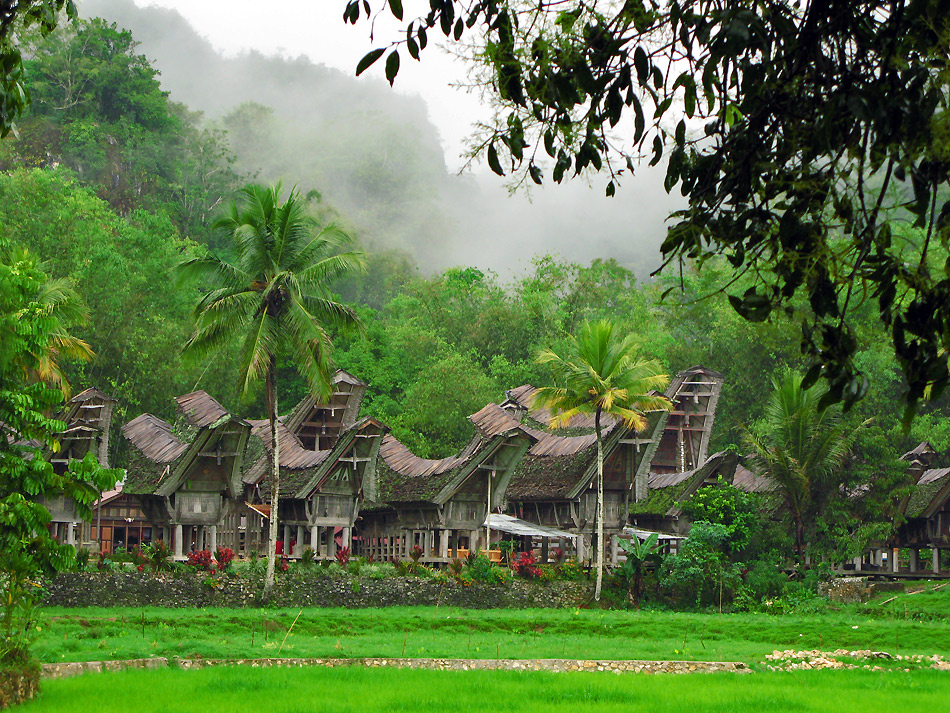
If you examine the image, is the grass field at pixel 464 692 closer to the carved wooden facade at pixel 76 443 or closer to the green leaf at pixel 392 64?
the green leaf at pixel 392 64

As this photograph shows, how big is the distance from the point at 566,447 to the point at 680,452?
15.7ft

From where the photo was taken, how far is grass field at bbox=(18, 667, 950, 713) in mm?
12758

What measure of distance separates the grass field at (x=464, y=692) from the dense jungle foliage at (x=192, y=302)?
1352 centimetres

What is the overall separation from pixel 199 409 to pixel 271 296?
10.1m

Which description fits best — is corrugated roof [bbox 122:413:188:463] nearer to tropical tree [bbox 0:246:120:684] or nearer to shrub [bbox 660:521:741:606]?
shrub [bbox 660:521:741:606]

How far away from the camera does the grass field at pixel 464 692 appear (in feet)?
41.9

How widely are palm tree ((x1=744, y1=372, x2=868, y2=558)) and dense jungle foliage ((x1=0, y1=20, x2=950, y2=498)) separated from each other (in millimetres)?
930

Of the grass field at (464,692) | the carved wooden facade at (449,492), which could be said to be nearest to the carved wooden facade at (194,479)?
the carved wooden facade at (449,492)

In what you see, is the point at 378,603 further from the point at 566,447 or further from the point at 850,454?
the point at 850,454

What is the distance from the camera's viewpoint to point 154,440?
3388cm

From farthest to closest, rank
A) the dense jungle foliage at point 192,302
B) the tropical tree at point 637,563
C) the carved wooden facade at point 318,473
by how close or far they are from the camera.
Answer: the dense jungle foliage at point 192,302 → the carved wooden facade at point 318,473 → the tropical tree at point 637,563

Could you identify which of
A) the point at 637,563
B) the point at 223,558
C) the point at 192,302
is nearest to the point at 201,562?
the point at 223,558

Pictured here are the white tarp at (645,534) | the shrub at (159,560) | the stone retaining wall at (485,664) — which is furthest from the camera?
the white tarp at (645,534)

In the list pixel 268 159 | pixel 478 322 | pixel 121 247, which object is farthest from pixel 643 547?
pixel 268 159
